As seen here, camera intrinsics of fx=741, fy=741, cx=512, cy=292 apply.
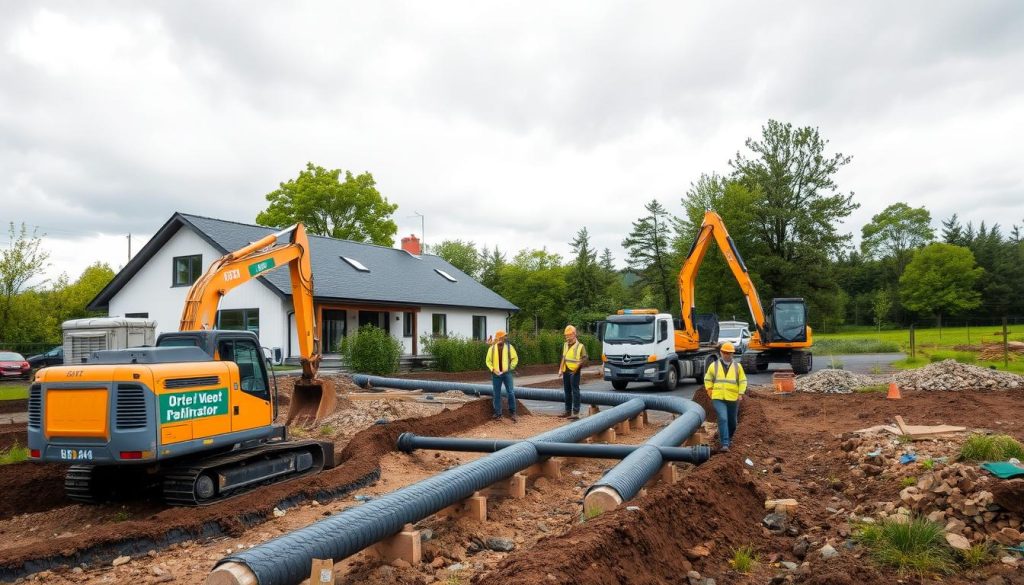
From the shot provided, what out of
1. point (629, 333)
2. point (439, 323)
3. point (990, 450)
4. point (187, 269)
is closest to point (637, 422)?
point (629, 333)

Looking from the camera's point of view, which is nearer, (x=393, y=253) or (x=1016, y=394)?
(x=1016, y=394)

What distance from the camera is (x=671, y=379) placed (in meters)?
22.2

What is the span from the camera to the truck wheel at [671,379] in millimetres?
21969

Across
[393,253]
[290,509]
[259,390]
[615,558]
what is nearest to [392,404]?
[259,390]

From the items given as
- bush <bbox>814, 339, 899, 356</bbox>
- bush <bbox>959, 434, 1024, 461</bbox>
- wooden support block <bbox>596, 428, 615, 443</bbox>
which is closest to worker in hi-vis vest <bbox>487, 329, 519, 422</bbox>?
wooden support block <bbox>596, 428, 615, 443</bbox>

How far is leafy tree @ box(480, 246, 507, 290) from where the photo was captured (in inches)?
2800

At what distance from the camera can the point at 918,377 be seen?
20.0 meters

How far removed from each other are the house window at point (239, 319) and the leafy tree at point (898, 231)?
88.5m

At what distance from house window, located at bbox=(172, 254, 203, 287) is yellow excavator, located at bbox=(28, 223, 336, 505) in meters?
21.0

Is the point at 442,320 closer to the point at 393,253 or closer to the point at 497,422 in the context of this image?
the point at 393,253

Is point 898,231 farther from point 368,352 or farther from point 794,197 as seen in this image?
point 368,352

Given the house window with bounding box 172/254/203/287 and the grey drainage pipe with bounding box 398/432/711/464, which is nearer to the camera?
the grey drainage pipe with bounding box 398/432/711/464

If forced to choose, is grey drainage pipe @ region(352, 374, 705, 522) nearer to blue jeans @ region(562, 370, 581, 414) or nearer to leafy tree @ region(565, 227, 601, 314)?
blue jeans @ region(562, 370, 581, 414)

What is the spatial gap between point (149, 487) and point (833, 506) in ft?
26.3
